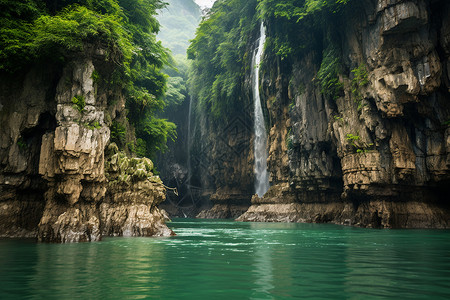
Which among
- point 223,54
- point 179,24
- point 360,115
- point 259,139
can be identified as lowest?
point 360,115

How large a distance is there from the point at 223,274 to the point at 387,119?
18090 millimetres

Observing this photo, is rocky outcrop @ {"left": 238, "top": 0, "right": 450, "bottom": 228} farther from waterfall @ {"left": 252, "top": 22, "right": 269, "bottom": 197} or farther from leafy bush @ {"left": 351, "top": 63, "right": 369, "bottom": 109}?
waterfall @ {"left": 252, "top": 22, "right": 269, "bottom": 197}

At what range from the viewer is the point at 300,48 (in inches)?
1142

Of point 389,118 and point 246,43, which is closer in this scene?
point 389,118

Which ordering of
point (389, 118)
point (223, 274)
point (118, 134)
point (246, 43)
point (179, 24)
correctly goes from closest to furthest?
point (223, 274) < point (118, 134) < point (389, 118) < point (246, 43) < point (179, 24)

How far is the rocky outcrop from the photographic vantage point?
750 inches

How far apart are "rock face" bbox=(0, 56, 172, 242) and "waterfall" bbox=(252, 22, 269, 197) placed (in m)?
23.4

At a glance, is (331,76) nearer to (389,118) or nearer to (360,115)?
(360,115)

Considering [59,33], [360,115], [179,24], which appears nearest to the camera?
[59,33]

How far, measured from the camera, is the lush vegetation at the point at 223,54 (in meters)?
38.8

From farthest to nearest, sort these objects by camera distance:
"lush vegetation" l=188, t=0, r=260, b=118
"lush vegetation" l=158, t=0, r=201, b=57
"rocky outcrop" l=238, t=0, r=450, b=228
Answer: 1. "lush vegetation" l=158, t=0, r=201, b=57
2. "lush vegetation" l=188, t=0, r=260, b=118
3. "rocky outcrop" l=238, t=0, r=450, b=228

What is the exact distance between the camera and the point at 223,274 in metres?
6.17

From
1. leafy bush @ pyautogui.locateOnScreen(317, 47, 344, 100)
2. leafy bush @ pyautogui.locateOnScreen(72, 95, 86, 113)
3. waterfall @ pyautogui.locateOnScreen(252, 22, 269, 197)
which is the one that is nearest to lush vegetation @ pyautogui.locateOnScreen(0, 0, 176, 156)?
leafy bush @ pyautogui.locateOnScreen(72, 95, 86, 113)

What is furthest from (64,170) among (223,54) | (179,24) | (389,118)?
(179,24)
